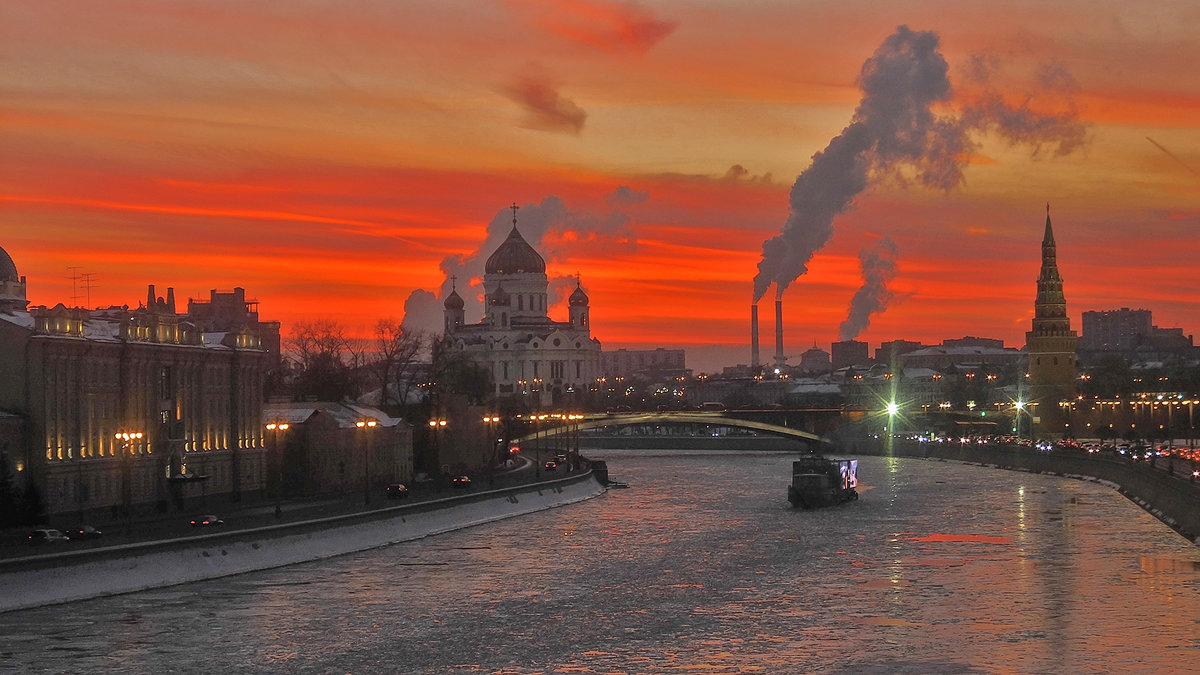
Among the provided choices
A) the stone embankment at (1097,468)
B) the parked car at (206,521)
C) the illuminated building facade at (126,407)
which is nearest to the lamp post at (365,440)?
the illuminated building facade at (126,407)

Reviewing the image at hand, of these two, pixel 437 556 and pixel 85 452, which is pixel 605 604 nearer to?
pixel 437 556

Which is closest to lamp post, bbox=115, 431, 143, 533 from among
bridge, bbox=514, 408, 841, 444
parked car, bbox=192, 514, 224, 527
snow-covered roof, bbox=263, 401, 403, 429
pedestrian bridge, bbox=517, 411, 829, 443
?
parked car, bbox=192, 514, 224, 527

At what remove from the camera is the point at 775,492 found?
93688 millimetres

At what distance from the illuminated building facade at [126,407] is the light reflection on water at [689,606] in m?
9.32

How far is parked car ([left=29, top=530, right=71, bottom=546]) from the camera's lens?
4730cm

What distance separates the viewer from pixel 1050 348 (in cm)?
17612

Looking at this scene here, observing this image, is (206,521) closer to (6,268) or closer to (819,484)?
(6,268)

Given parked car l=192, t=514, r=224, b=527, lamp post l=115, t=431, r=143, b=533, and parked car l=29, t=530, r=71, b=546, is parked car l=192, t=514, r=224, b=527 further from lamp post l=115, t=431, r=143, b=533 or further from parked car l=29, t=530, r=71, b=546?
lamp post l=115, t=431, r=143, b=533

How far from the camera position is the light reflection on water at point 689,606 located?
125 feet

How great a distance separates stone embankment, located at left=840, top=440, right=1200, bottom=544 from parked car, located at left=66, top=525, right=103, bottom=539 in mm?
34113

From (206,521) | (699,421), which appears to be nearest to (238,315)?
(699,421)

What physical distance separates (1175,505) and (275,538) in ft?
106

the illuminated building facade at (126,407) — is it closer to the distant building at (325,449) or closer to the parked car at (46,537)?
the distant building at (325,449)

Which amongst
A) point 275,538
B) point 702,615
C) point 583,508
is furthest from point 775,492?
point 702,615
